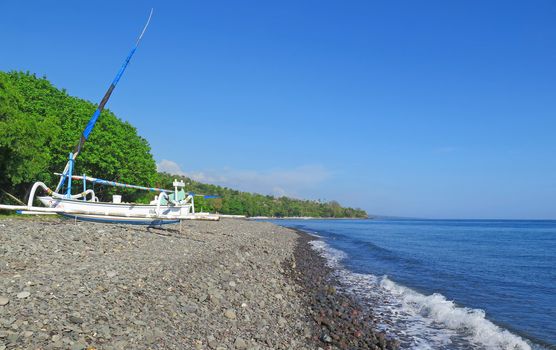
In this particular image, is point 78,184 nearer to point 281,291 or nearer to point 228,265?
point 228,265

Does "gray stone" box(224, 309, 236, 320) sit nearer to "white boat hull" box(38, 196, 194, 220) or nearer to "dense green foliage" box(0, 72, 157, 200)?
"white boat hull" box(38, 196, 194, 220)

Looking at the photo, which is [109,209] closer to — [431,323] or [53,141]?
[53,141]

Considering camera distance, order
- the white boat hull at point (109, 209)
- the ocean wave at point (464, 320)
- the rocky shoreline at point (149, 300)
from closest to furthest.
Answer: the rocky shoreline at point (149, 300) → the ocean wave at point (464, 320) → the white boat hull at point (109, 209)

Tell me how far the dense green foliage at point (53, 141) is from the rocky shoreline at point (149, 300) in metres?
13.9

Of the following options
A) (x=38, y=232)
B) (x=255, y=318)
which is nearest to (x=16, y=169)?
(x=38, y=232)

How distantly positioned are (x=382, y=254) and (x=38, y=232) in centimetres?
3150

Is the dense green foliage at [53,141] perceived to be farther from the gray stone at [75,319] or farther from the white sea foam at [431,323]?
the white sea foam at [431,323]

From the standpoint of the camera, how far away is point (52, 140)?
35.7 meters

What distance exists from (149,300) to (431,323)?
10692 millimetres

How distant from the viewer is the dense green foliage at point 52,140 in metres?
27.1

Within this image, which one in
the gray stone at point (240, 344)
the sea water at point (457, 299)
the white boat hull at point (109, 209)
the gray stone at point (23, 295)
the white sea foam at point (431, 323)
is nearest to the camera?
the gray stone at point (23, 295)

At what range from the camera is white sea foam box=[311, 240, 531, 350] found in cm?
1262

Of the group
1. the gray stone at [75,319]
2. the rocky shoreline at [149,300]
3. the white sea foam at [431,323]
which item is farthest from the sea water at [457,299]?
the gray stone at [75,319]

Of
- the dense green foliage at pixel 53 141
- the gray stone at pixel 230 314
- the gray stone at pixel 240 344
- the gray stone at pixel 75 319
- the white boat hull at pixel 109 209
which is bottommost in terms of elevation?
the gray stone at pixel 240 344
